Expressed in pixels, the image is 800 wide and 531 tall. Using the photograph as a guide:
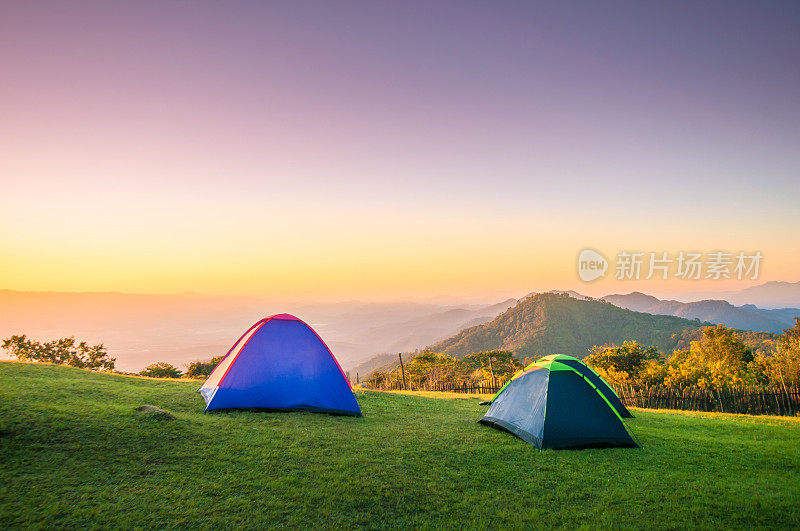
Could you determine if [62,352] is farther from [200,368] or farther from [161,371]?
[200,368]

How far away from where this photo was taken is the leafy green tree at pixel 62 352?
18.7 m

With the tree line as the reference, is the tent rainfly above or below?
above

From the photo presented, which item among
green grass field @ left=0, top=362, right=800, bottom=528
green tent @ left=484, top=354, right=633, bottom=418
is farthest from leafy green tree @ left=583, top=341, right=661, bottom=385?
green grass field @ left=0, top=362, right=800, bottom=528

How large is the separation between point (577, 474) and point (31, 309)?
215734mm

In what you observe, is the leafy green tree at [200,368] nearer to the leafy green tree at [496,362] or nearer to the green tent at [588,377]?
the leafy green tree at [496,362]

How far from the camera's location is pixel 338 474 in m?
5.57

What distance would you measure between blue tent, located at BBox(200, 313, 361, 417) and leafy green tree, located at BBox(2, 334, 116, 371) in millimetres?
13981

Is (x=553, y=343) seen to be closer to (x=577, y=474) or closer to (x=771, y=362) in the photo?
(x=771, y=362)

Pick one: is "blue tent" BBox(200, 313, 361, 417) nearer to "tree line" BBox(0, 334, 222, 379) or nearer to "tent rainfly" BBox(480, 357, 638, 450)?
"tent rainfly" BBox(480, 357, 638, 450)

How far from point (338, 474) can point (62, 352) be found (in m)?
22.7

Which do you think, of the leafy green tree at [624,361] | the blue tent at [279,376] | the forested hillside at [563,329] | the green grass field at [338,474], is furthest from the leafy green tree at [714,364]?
the forested hillside at [563,329]

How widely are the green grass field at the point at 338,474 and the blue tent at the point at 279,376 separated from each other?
28.4 inches

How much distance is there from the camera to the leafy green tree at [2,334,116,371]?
1867cm

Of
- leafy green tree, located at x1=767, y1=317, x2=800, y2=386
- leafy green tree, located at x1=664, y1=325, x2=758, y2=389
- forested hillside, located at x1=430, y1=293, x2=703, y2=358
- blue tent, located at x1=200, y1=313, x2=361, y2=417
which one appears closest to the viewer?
blue tent, located at x1=200, y1=313, x2=361, y2=417
